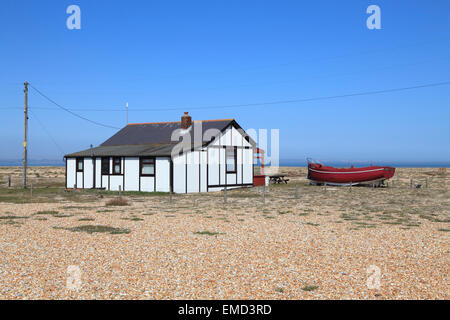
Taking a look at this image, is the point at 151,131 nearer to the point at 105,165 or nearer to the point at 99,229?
the point at 105,165

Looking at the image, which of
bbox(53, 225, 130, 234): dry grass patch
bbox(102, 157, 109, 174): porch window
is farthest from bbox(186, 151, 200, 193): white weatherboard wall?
bbox(53, 225, 130, 234): dry grass patch

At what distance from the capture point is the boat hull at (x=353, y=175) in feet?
123

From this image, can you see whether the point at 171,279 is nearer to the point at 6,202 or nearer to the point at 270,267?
the point at 270,267

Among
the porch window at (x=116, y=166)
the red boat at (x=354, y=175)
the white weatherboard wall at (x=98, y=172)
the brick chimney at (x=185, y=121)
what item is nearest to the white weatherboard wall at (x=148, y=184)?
the porch window at (x=116, y=166)

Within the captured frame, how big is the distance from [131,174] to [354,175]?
71.9 ft

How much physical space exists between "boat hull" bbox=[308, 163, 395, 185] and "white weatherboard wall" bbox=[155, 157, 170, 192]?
17570mm

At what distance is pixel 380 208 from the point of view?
810 inches

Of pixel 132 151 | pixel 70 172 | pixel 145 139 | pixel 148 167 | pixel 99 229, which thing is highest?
pixel 145 139

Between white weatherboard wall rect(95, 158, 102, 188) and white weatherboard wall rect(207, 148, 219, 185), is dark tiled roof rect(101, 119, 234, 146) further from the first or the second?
white weatherboard wall rect(95, 158, 102, 188)

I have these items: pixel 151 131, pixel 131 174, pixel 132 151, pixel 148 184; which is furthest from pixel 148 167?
pixel 151 131

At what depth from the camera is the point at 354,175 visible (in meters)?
38.1
